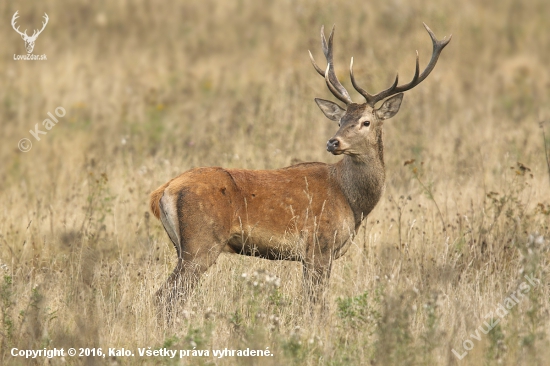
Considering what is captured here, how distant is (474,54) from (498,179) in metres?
9.92

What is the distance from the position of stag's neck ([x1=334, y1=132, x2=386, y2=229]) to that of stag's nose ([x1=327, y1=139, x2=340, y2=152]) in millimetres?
399

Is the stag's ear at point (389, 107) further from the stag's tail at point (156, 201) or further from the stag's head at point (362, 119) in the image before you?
the stag's tail at point (156, 201)

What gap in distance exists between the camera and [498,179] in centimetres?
947

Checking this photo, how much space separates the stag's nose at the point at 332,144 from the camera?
646cm

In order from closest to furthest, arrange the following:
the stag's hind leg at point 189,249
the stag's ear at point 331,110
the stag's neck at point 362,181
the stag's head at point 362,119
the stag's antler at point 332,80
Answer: the stag's hind leg at point 189,249 → the stag's head at point 362,119 → the stag's neck at point 362,181 → the stag's antler at point 332,80 → the stag's ear at point 331,110

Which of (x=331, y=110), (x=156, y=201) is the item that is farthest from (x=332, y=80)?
(x=156, y=201)

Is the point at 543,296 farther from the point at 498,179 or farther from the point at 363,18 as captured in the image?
the point at 363,18

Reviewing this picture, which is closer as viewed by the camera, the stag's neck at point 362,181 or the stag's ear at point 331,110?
the stag's neck at point 362,181

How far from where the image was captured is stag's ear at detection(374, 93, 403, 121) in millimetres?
7020

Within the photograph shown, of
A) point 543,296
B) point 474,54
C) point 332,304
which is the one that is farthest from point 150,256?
point 474,54

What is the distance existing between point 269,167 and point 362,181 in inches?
133

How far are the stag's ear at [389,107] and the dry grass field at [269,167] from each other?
1045 millimetres

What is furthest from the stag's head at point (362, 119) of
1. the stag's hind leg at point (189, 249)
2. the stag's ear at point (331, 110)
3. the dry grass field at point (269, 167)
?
the stag's hind leg at point (189, 249)

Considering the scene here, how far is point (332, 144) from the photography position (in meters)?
6.48
